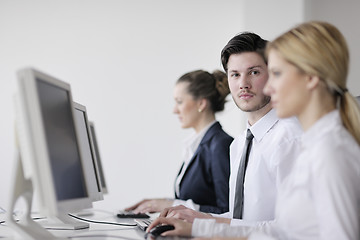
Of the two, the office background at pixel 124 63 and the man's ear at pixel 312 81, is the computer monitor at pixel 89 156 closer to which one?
the man's ear at pixel 312 81

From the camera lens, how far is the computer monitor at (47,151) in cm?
129

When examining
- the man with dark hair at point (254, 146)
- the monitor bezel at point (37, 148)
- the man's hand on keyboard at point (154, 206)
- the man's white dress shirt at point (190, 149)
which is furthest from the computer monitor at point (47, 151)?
the man's white dress shirt at point (190, 149)

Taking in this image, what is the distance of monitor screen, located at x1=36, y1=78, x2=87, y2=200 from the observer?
1383 millimetres

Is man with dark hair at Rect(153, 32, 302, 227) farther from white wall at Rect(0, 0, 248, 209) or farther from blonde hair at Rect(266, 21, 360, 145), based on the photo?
white wall at Rect(0, 0, 248, 209)

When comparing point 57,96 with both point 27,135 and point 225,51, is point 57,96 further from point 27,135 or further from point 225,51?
point 225,51

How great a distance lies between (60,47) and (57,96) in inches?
147

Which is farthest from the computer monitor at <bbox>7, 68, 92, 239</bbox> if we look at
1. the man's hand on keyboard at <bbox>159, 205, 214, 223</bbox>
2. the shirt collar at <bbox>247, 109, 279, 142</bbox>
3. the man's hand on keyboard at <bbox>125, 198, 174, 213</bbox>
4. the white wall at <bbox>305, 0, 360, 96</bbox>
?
the white wall at <bbox>305, 0, 360, 96</bbox>

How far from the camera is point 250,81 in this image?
226 centimetres

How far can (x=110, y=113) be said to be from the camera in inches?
200

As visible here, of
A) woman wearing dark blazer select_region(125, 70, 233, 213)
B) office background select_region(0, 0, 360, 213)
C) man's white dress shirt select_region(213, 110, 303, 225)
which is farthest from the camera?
office background select_region(0, 0, 360, 213)

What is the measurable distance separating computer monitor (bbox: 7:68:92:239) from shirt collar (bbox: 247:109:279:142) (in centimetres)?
88

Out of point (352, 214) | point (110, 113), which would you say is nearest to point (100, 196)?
point (352, 214)

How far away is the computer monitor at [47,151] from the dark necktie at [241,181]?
0.78 meters

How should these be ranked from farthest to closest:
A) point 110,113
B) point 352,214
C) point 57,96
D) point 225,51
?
point 110,113, point 225,51, point 57,96, point 352,214
